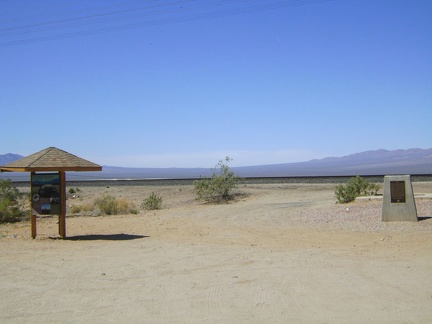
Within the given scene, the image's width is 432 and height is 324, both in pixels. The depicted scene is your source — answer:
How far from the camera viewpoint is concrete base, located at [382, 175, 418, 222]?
54.5ft

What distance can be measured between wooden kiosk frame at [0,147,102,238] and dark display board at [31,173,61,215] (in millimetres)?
39

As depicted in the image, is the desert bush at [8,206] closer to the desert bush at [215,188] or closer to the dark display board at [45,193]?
the dark display board at [45,193]

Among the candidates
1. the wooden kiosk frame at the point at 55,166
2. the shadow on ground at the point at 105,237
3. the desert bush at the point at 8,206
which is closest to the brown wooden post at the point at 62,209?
the wooden kiosk frame at the point at 55,166

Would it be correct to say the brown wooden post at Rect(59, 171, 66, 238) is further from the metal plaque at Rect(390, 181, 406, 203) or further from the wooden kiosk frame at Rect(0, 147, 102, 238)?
the metal plaque at Rect(390, 181, 406, 203)

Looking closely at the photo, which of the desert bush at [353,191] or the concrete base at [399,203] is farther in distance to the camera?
the desert bush at [353,191]

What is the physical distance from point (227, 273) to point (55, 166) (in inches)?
314

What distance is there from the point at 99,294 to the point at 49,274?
2.17 m

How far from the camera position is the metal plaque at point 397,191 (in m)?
16.8

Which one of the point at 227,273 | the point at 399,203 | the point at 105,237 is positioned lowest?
the point at 227,273

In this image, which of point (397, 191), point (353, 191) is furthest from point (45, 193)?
point (353, 191)

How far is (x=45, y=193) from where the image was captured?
1670 centimetres

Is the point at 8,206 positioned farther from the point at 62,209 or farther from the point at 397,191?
the point at 397,191

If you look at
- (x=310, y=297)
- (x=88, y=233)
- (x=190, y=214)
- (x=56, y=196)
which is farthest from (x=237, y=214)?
(x=310, y=297)

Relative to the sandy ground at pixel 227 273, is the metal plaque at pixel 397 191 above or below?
above
